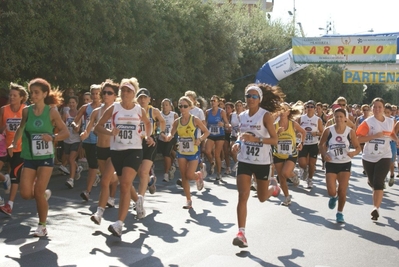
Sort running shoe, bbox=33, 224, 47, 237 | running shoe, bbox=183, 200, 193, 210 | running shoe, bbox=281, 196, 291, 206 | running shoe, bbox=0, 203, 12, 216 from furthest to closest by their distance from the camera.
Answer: running shoe, bbox=281, 196, 291, 206, running shoe, bbox=183, 200, 193, 210, running shoe, bbox=0, 203, 12, 216, running shoe, bbox=33, 224, 47, 237

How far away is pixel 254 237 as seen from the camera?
332 inches

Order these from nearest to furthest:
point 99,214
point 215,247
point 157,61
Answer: point 215,247, point 99,214, point 157,61

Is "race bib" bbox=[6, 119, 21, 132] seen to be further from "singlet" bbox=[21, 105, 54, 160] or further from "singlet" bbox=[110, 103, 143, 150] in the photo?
"singlet" bbox=[110, 103, 143, 150]

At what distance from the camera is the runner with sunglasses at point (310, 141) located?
576 inches

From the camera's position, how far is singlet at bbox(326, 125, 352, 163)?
986 centimetres

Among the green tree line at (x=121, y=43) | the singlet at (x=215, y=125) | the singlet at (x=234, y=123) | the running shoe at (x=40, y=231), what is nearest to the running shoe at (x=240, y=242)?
the running shoe at (x=40, y=231)

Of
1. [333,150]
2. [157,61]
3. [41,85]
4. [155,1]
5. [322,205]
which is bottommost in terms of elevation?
[322,205]

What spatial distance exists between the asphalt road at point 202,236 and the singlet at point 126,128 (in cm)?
111

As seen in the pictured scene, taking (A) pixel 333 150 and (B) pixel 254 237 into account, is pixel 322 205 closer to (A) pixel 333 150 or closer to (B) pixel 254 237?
(A) pixel 333 150

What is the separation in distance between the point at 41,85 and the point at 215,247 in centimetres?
282

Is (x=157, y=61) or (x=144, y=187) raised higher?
(x=157, y=61)

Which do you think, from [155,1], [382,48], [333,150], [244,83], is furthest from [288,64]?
[333,150]

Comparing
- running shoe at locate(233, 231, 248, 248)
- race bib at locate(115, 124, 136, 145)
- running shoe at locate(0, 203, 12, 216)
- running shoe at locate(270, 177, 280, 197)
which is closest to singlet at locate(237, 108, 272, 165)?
running shoe at locate(233, 231, 248, 248)

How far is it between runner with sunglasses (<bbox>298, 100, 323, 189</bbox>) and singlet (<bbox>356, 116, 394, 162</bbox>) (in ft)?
13.0
